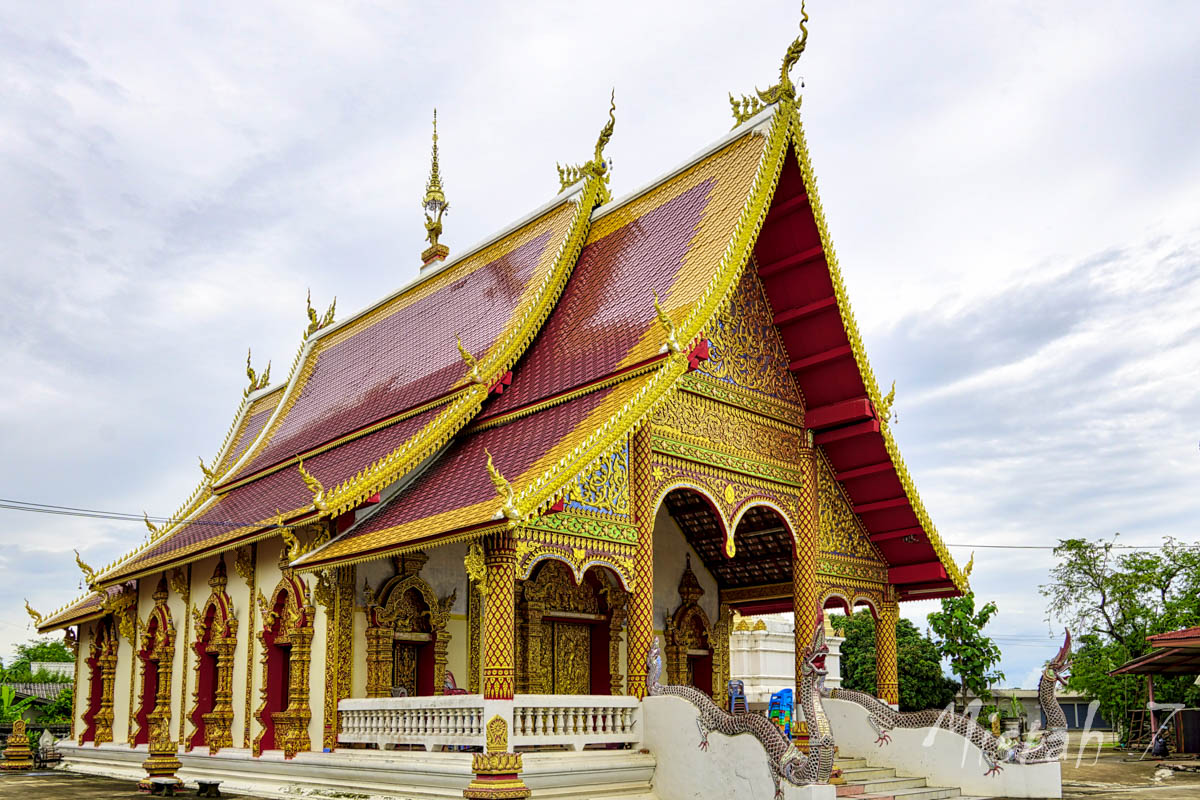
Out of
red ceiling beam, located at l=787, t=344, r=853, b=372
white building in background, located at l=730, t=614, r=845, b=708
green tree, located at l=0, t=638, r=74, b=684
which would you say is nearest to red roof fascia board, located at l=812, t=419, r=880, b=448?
red ceiling beam, located at l=787, t=344, r=853, b=372

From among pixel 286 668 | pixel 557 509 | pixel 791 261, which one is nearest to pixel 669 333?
pixel 557 509

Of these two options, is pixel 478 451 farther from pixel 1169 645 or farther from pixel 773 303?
pixel 1169 645

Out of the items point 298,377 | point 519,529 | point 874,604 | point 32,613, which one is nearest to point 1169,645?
point 874,604

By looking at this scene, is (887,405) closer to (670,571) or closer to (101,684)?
(670,571)

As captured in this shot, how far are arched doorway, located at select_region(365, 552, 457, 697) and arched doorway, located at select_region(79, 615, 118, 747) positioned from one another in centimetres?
835

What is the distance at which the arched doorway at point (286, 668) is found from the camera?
11701 mm

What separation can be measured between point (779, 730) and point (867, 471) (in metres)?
4.73

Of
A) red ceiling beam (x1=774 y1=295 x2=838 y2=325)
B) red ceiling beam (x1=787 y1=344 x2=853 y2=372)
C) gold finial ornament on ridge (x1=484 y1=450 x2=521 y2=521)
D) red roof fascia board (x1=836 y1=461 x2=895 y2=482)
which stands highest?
red ceiling beam (x1=774 y1=295 x2=838 y2=325)

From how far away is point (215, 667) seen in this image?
15.0 metres

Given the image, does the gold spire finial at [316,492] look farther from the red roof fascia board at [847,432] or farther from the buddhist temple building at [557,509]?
the red roof fascia board at [847,432]

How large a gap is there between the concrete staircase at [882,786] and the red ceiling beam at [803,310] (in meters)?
4.85

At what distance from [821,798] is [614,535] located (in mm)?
2852

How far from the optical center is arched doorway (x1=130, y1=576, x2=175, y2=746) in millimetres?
15737

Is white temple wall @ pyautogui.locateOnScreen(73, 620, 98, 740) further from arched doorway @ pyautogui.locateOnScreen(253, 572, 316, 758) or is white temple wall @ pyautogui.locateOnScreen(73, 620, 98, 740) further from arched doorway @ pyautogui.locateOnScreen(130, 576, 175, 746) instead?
arched doorway @ pyautogui.locateOnScreen(253, 572, 316, 758)
